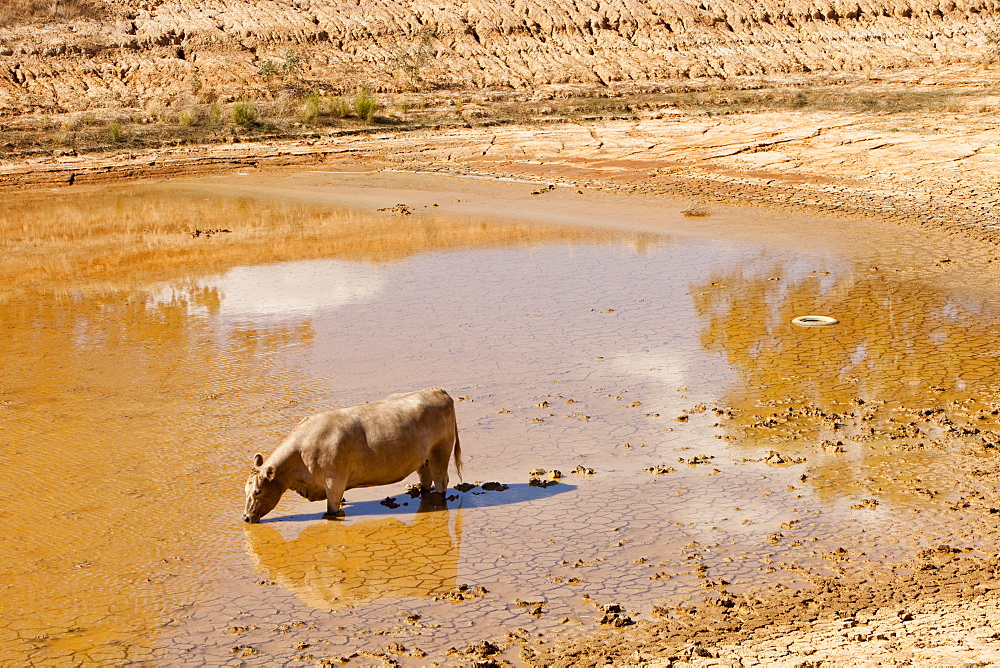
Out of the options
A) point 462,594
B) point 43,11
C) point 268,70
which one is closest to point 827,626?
point 462,594

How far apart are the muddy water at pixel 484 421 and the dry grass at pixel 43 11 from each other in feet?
88.2

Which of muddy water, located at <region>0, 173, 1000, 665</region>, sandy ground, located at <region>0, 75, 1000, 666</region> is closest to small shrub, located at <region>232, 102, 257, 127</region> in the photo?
sandy ground, located at <region>0, 75, 1000, 666</region>

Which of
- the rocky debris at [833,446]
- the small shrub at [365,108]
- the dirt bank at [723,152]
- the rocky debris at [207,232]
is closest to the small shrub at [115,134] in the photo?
the dirt bank at [723,152]

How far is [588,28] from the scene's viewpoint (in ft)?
152

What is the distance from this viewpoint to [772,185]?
23.8 meters

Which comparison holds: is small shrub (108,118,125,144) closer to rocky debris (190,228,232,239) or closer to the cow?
rocky debris (190,228,232,239)

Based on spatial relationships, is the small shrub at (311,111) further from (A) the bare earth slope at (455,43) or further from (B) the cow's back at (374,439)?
(B) the cow's back at (374,439)

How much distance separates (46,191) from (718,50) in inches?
1069

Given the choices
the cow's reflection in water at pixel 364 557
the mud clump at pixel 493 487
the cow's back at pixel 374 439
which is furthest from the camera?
the mud clump at pixel 493 487

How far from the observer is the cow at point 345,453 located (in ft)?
27.0

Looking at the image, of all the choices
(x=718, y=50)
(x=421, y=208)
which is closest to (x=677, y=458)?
(x=421, y=208)

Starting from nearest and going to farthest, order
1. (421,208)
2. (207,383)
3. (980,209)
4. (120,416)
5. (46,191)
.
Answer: (120,416)
(207,383)
(980,209)
(421,208)
(46,191)

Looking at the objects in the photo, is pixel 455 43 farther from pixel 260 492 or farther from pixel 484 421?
pixel 260 492

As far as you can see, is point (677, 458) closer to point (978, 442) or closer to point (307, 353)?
point (978, 442)
